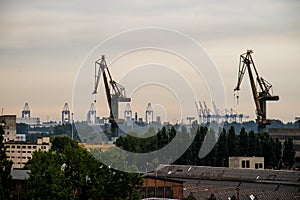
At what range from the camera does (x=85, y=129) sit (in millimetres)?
50938

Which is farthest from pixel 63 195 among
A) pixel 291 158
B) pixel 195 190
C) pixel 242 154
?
pixel 291 158

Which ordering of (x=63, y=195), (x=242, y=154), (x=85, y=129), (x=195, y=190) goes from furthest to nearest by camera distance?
(x=85, y=129), (x=242, y=154), (x=195, y=190), (x=63, y=195)

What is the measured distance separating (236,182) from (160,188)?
551cm

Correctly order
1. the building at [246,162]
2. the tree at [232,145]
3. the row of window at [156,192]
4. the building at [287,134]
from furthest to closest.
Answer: the building at [287,134] → the tree at [232,145] → the building at [246,162] → the row of window at [156,192]

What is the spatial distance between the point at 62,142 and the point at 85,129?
4.11m

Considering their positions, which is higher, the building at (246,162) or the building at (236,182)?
the building at (246,162)

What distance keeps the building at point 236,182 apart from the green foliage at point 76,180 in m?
3.82

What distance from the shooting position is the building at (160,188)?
22.9 m

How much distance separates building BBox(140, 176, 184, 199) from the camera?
2291cm

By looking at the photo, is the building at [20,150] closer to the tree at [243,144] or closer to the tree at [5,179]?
the tree at [243,144]

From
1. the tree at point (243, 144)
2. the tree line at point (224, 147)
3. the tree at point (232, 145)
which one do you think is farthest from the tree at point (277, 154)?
the tree at point (232, 145)

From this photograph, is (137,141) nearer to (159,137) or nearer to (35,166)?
(159,137)

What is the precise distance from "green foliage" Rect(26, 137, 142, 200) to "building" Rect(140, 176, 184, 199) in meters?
2.41

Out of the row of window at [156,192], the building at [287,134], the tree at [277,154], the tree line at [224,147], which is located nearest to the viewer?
the row of window at [156,192]
